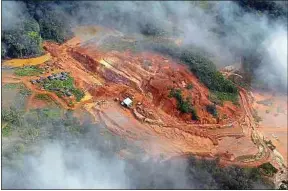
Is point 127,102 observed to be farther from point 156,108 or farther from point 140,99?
point 156,108

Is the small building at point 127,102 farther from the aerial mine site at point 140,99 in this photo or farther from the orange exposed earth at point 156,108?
the orange exposed earth at point 156,108

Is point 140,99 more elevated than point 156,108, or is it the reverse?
point 140,99

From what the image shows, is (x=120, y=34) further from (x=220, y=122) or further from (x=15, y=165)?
(x=15, y=165)

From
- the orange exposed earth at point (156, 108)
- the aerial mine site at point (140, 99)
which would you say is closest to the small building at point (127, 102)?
the aerial mine site at point (140, 99)

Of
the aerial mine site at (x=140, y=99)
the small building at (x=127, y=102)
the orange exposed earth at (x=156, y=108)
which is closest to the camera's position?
the aerial mine site at (x=140, y=99)

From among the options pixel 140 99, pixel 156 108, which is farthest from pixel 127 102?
pixel 156 108

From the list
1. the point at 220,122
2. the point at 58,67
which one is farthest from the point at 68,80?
the point at 220,122
